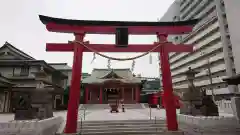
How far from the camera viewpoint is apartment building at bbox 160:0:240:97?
3580 centimetres

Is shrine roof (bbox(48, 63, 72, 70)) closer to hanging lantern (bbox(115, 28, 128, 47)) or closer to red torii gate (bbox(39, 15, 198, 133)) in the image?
red torii gate (bbox(39, 15, 198, 133))

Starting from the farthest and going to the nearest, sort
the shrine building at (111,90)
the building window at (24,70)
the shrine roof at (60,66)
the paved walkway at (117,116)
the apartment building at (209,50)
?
the shrine roof at (60,66), the apartment building at (209,50), the shrine building at (111,90), the building window at (24,70), the paved walkway at (117,116)

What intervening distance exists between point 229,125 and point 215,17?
134ft

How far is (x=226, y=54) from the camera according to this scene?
115 feet

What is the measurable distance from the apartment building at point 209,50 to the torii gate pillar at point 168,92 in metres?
20.9

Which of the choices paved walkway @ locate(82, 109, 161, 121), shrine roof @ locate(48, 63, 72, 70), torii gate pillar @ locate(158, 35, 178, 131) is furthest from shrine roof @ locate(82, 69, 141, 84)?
torii gate pillar @ locate(158, 35, 178, 131)

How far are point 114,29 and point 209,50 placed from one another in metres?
41.3

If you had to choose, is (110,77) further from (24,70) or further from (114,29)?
(114,29)

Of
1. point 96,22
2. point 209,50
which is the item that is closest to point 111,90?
point 96,22

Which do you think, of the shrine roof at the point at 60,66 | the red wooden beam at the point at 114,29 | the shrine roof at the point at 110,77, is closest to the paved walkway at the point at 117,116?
the red wooden beam at the point at 114,29

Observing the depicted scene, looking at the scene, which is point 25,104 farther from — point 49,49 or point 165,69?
point 165,69

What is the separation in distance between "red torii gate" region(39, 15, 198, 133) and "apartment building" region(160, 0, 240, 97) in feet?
67.8

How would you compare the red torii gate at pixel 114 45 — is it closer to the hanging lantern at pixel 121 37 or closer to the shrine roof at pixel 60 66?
the hanging lantern at pixel 121 37

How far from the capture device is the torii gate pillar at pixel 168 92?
7.59m
